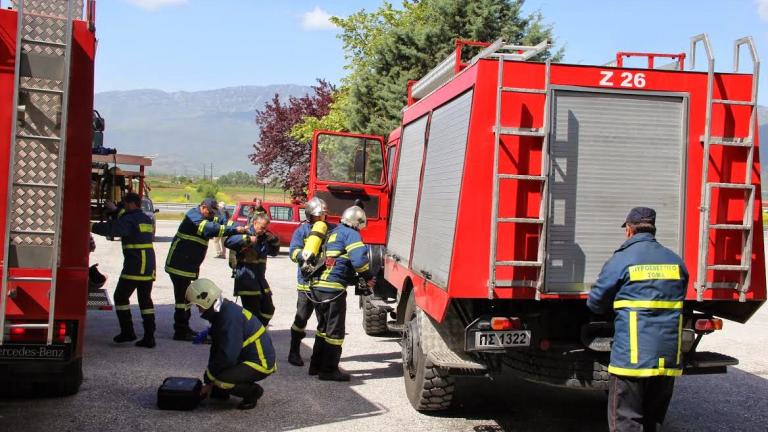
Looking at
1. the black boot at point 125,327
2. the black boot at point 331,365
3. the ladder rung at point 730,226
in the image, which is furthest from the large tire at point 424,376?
the black boot at point 125,327

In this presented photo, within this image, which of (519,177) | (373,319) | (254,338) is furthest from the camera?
(373,319)

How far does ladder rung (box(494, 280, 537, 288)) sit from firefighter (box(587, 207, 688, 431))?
53 centimetres

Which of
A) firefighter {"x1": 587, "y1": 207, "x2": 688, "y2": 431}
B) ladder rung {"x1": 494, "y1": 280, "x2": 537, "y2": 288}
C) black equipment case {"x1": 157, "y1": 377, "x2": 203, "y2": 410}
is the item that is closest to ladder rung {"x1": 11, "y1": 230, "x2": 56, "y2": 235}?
black equipment case {"x1": 157, "y1": 377, "x2": 203, "y2": 410}

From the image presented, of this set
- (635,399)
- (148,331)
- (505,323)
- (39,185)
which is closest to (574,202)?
(505,323)

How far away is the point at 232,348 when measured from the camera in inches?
240

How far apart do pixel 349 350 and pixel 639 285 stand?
4.84 metres

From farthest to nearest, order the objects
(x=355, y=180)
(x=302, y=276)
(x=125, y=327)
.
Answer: (x=355, y=180)
(x=125, y=327)
(x=302, y=276)

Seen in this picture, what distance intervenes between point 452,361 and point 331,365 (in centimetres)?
207

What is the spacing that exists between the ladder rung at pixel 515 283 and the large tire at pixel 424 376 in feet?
3.09

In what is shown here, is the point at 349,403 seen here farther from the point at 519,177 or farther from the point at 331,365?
the point at 519,177

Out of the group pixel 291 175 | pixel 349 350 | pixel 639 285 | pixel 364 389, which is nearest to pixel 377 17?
pixel 291 175

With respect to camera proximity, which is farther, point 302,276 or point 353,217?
point 302,276

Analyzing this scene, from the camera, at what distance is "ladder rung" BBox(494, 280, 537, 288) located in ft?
17.2

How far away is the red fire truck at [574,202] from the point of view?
17.3 feet
